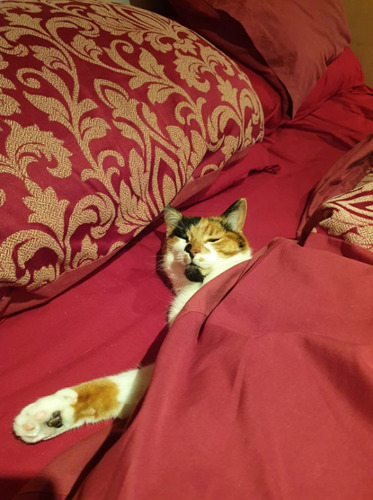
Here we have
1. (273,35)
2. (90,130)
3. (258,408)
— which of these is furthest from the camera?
(273,35)

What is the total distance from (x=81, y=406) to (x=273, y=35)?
136 centimetres

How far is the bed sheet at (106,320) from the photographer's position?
0.61m

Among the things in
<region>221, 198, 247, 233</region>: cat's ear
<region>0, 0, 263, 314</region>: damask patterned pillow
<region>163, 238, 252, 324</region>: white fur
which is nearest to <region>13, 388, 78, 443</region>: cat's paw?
<region>0, 0, 263, 314</region>: damask patterned pillow

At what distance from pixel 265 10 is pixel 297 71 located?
0.81 feet

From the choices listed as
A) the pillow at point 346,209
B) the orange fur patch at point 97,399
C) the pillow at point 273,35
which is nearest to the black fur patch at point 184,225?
the pillow at point 346,209

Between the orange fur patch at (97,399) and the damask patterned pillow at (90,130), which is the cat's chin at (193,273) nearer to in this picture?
the damask patterned pillow at (90,130)

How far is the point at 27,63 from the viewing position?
711mm

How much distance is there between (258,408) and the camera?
479 mm

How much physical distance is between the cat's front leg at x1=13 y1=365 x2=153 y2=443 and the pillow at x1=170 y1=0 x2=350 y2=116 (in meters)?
1.17

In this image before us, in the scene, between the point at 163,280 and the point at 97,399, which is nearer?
the point at 97,399

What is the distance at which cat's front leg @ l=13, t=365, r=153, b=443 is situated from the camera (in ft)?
1.92

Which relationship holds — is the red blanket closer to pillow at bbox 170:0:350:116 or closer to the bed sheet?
the bed sheet

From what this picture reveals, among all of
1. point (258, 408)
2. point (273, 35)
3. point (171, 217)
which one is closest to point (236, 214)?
point (171, 217)

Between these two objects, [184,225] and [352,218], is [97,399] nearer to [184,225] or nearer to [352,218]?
[184,225]
